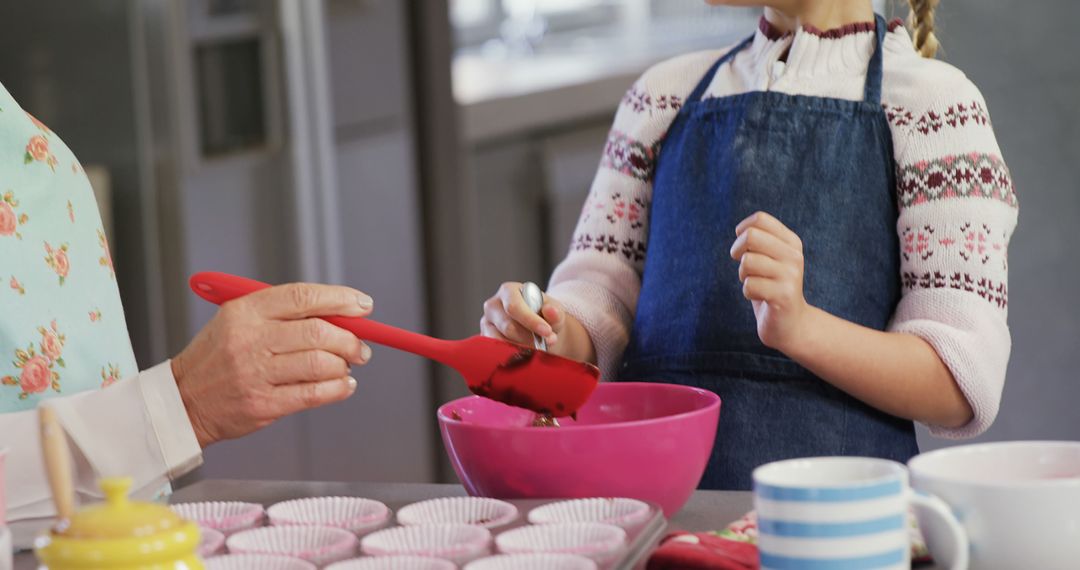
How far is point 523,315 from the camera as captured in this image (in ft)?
4.23

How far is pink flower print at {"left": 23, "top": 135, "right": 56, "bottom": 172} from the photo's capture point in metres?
1.32

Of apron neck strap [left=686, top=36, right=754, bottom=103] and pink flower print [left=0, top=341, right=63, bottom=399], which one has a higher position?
apron neck strap [left=686, top=36, right=754, bottom=103]

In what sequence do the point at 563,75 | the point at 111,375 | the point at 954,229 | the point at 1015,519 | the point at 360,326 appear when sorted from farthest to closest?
the point at 563,75 → the point at 111,375 → the point at 954,229 → the point at 360,326 → the point at 1015,519

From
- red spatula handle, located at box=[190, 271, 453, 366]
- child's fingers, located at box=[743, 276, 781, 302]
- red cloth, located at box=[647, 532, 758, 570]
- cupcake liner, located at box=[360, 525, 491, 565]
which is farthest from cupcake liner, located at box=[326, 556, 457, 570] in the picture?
child's fingers, located at box=[743, 276, 781, 302]

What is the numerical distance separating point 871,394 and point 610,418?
0.23m

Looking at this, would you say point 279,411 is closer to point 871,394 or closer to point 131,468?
point 131,468

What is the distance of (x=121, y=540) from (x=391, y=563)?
218 millimetres

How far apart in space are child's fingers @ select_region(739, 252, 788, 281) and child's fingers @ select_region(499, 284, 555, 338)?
0.72 feet

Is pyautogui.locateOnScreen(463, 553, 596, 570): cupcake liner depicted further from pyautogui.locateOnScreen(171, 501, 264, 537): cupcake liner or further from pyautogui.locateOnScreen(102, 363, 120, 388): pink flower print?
pyautogui.locateOnScreen(102, 363, 120, 388): pink flower print

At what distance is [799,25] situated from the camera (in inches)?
54.3

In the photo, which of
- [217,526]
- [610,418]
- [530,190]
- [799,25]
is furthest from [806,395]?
[530,190]

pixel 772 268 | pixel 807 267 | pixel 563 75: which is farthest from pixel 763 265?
pixel 563 75

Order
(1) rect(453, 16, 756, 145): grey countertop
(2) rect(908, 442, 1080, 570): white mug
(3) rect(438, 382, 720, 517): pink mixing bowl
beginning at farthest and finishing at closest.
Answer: (1) rect(453, 16, 756, 145): grey countertop → (3) rect(438, 382, 720, 517): pink mixing bowl → (2) rect(908, 442, 1080, 570): white mug

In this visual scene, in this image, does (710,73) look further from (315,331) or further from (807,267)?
(315,331)
